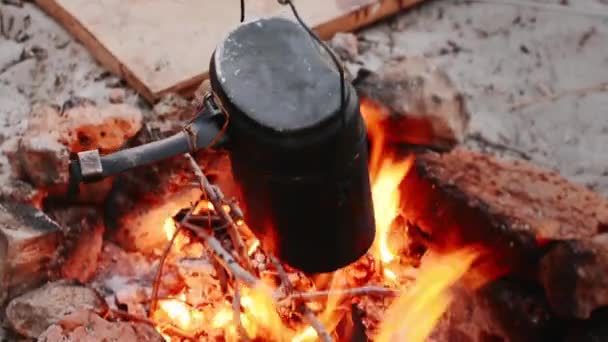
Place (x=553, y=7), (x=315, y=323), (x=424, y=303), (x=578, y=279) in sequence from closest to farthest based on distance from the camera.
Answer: (x=578, y=279) → (x=315, y=323) → (x=424, y=303) → (x=553, y=7)

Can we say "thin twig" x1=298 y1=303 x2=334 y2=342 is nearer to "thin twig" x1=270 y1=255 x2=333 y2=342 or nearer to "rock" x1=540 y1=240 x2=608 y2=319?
"thin twig" x1=270 y1=255 x2=333 y2=342

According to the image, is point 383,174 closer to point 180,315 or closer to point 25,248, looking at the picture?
point 180,315

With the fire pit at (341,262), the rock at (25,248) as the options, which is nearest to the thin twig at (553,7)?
the fire pit at (341,262)

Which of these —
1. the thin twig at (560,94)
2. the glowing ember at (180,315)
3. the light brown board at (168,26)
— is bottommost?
the glowing ember at (180,315)

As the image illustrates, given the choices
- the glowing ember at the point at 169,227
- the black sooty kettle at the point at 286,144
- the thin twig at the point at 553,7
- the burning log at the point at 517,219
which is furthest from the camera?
the thin twig at the point at 553,7

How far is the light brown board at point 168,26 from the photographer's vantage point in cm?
230

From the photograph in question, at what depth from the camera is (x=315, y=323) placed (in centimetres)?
157

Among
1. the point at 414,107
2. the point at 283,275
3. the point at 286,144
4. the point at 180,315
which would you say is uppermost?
the point at 286,144

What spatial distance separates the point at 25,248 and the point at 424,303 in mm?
839

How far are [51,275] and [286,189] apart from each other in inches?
28.1

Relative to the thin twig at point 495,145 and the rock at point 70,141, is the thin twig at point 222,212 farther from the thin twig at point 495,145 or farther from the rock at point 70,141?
the thin twig at point 495,145

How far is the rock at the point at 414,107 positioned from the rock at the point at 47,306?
0.72m

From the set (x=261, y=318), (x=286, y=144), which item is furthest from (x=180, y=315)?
(x=286, y=144)

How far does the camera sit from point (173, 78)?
227cm
